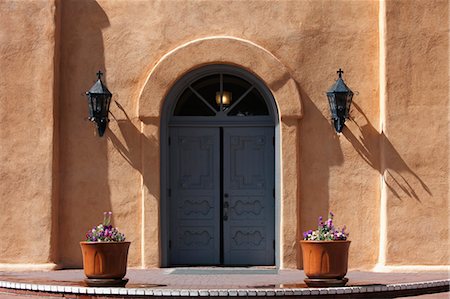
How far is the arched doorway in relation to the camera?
1527 cm

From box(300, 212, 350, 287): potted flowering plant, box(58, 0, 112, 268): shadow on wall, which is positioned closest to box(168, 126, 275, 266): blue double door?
box(58, 0, 112, 268): shadow on wall

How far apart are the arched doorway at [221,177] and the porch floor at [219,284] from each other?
64 cm

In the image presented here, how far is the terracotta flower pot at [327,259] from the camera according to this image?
12164 mm

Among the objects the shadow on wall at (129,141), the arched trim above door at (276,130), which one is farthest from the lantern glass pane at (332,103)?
the shadow on wall at (129,141)

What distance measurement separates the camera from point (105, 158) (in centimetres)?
1504

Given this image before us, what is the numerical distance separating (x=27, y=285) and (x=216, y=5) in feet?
17.6

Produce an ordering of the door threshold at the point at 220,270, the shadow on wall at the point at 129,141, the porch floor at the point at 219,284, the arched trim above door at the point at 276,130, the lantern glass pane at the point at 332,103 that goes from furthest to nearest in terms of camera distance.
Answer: the shadow on wall at the point at 129,141 < the arched trim above door at the point at 276,130 < the lantern glass pane at the point at 332,103 < the door threshold at the point at 220,270 < the porch floor at the point at 219,284

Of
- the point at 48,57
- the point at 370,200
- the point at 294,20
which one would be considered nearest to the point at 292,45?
the point at 294,20

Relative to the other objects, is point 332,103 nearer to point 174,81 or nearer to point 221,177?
point 221,177

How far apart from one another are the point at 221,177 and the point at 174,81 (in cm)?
169

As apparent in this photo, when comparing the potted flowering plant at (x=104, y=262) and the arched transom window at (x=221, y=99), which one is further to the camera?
the arched transom window at (x=221, y=99)

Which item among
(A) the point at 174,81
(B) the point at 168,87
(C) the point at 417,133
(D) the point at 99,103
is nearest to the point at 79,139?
(D) the point at 99,103

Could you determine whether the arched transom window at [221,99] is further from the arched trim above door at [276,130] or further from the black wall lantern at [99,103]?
the black wall lantern at [99,103]

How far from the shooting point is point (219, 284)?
41.3 ft
